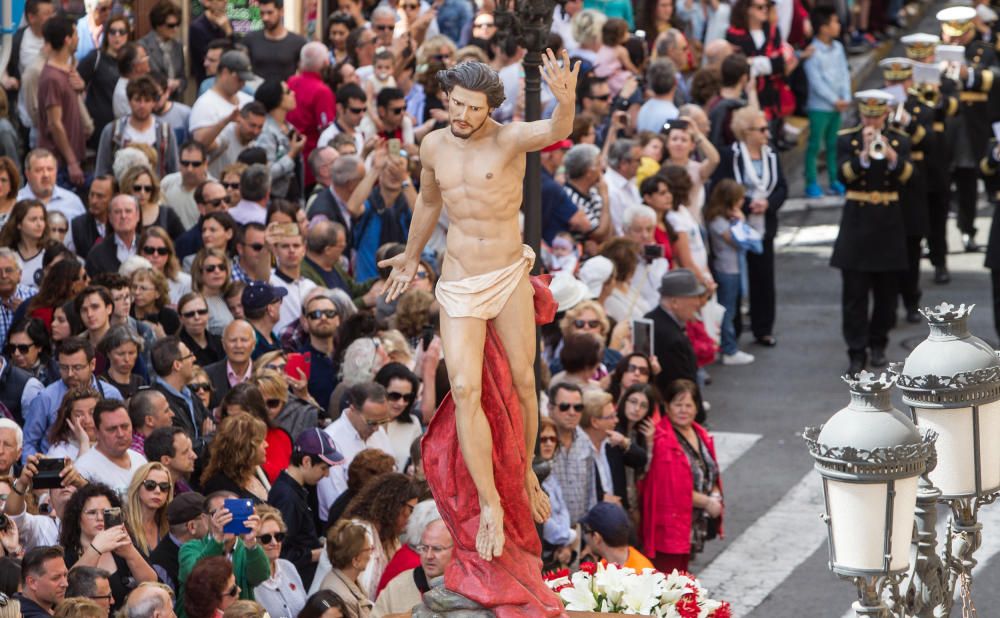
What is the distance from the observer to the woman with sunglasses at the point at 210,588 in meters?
9.88

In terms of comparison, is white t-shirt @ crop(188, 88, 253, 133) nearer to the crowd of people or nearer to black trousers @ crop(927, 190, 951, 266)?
the crowd of people

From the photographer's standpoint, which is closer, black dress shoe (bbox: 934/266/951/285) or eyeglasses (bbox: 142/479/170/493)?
eyeglasses (bbox: 142/479/170/493)

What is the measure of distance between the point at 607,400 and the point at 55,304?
374 cm

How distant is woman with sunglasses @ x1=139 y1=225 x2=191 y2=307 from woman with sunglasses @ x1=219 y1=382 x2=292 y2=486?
5.29 feet

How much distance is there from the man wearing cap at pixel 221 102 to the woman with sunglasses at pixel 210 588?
723cm

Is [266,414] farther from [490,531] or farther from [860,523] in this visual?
[860,523]

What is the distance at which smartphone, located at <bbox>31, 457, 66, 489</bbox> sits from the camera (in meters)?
10.8

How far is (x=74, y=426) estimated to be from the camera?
11570 millimetres

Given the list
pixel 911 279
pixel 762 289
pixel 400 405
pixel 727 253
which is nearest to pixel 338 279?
pixel 400 405

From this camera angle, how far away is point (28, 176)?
14.7 m

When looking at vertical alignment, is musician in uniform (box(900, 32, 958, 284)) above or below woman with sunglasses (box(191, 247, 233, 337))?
below

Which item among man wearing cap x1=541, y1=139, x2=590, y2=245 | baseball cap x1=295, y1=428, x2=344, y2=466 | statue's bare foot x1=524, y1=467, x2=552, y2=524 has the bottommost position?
man wearing cap x1=541, y1=139, x2=590, y2=245

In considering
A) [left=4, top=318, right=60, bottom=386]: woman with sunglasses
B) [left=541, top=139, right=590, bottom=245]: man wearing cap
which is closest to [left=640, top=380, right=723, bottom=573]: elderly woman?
[left=541, top=139, right=590, bottom=245]: man wearing cap

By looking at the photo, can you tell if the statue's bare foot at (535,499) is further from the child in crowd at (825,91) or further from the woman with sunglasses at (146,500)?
the child in crowd at (825,91)
